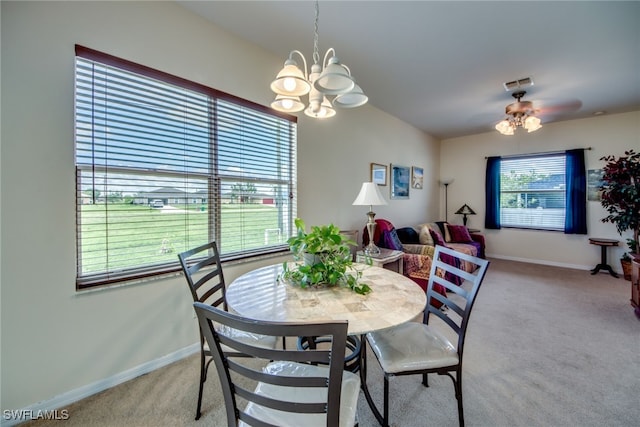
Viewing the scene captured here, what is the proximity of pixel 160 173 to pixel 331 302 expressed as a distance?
1561 millimetres

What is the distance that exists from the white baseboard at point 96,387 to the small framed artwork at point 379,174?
3.18m

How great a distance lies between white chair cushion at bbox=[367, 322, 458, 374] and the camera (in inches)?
50.4

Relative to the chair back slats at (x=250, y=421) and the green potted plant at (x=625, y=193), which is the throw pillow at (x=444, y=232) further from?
the chair back slats at (x=250, y=421)

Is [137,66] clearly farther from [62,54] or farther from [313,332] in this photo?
[313,332]

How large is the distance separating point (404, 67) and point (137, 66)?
2.47 meters

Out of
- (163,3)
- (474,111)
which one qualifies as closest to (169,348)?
(163,3)

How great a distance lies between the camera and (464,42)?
7.68 feet

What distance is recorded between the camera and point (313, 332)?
652 mm

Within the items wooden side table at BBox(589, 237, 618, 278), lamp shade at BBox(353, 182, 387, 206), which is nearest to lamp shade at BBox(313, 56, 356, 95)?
lamp shade at BBox(353, 182, 387, 206)

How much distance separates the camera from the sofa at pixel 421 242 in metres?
3.05

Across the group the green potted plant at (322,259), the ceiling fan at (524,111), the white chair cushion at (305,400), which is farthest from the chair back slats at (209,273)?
the ceiling fan at (524,111)

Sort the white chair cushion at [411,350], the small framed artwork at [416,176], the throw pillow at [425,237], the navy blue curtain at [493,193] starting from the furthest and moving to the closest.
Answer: the navy blue curtain at [493,193]
the small framed artwork at [416,176]
the throw pillow at [425,237]
the white chair cushion at [411,350]

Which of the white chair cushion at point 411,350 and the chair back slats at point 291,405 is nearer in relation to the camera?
the chair back slats at point 291,405

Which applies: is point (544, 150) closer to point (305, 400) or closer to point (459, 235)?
point (459, 235)
